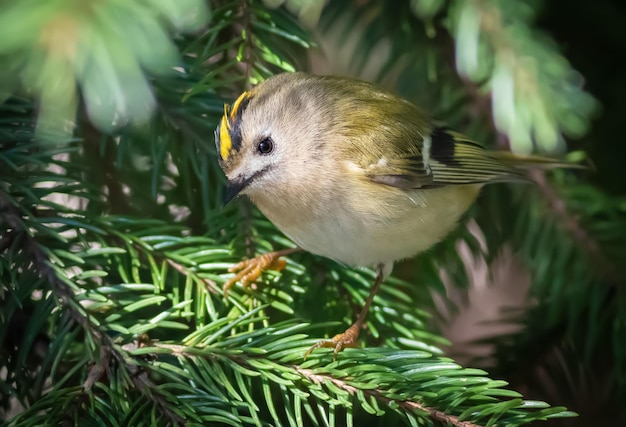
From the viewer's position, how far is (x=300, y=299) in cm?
98

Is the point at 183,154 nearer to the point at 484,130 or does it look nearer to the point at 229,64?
the point at 229,64

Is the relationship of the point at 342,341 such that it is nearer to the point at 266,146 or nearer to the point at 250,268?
the point at 250,268

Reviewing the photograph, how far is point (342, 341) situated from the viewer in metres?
0.86

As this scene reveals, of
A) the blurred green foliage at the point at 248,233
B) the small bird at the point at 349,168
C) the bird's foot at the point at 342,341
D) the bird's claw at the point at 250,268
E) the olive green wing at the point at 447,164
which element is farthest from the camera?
the olive green wing at the point at 447,164

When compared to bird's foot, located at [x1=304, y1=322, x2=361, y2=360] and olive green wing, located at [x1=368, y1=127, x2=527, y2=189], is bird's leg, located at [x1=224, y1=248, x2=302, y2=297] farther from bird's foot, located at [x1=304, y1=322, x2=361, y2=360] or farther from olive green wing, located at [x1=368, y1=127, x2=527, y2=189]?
olive green wing, located at [x1=368, y1=127, x2=527, y2=189]

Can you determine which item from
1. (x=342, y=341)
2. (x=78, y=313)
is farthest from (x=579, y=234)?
(x=78, y=313)

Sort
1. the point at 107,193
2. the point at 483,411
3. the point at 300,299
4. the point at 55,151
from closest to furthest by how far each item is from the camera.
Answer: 1. the point at 483,411
2. the point at 55,151
3. the point at 300,299
4. the point at 107,193

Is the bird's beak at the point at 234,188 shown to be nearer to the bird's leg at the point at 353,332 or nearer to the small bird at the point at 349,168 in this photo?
the small bird at the point at 349,168

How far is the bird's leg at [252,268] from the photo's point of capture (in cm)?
92

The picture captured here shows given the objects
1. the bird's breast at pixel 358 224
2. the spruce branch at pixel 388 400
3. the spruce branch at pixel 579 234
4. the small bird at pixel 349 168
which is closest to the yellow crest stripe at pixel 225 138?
the small bird at pixel 349 168

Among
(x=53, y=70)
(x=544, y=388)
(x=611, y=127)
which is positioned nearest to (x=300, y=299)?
(x=544, y=388)

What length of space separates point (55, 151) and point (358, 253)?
465 millimetres

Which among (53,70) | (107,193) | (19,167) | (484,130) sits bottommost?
(107,193)

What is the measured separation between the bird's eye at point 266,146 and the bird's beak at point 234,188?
3.8 inches
